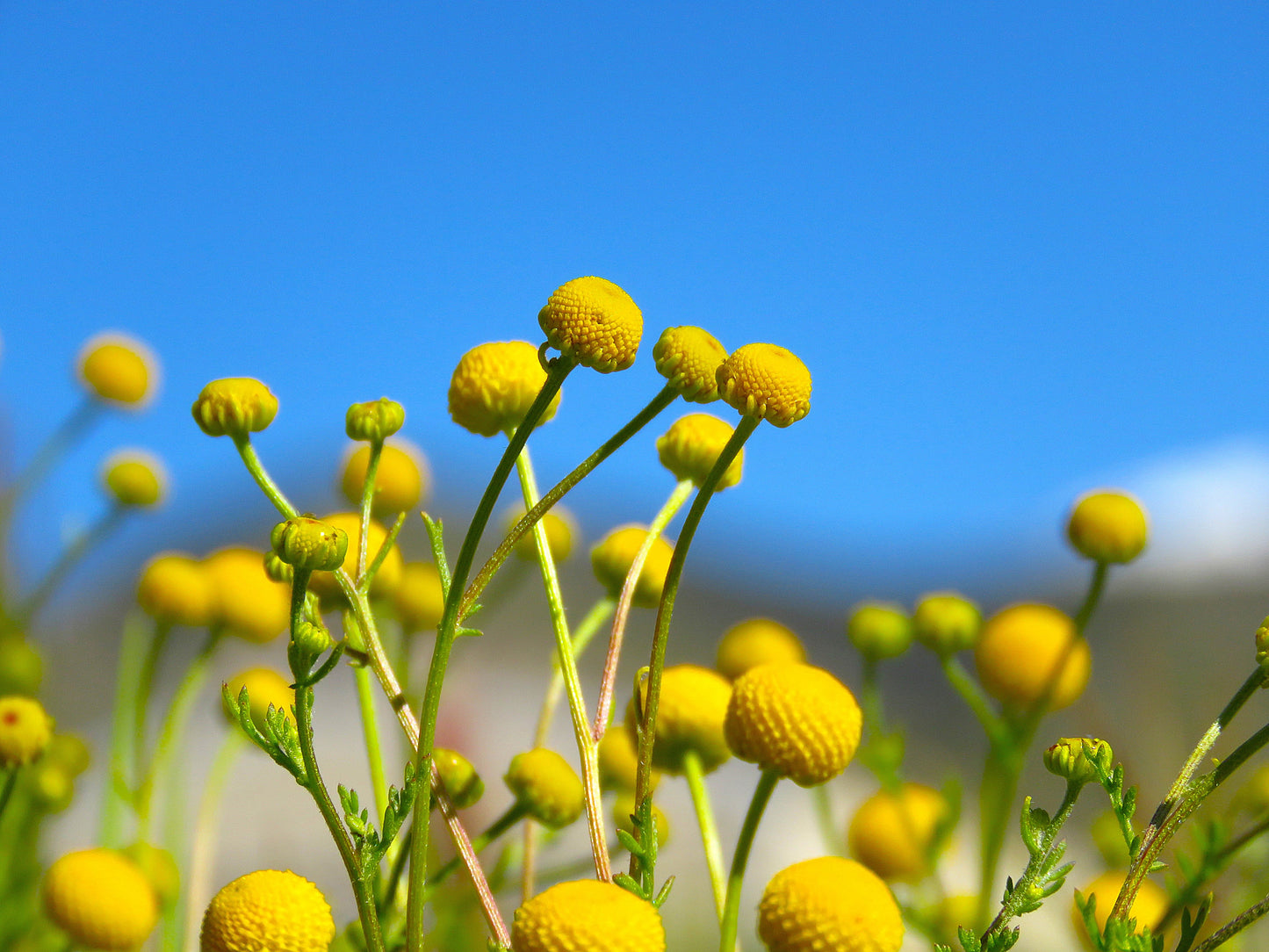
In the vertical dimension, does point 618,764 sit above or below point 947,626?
below

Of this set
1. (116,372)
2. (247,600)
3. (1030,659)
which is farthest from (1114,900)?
(116,372)

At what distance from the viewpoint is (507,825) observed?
51cm

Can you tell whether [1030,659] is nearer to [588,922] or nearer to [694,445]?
[694,445]

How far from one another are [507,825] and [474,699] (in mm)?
2029

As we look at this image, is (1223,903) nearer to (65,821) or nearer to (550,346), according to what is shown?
(550,346)

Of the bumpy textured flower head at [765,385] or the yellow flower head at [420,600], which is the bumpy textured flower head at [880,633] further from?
the bumpy textured flower head at [765,385]

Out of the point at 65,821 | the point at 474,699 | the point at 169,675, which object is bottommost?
the point at 65,821

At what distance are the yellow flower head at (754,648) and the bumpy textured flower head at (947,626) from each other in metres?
0.12

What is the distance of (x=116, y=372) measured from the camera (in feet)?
4.75

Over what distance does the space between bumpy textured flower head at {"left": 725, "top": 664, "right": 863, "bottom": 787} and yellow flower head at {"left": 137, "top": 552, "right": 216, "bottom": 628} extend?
561 millimetres

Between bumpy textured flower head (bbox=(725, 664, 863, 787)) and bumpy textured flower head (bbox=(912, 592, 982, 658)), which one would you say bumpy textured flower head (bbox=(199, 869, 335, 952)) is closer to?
bumpy textured flower head (bbox=(725, 664, 863, 787))

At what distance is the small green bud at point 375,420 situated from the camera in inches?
20.5

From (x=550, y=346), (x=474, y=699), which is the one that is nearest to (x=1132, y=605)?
(x=474, y=699)

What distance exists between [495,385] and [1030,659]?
1.62ft
